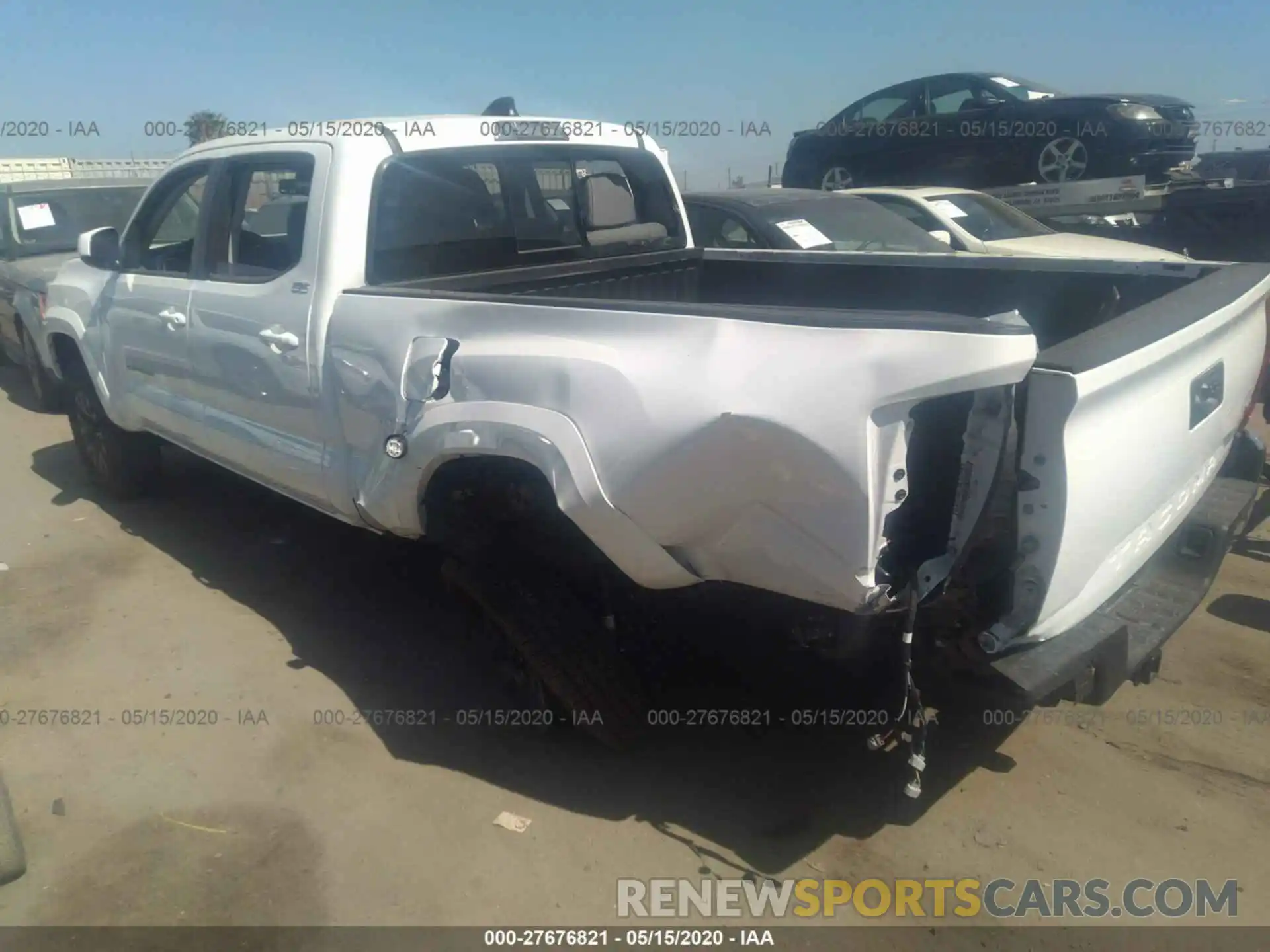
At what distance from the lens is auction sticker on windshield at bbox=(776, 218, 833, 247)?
6.59 meters

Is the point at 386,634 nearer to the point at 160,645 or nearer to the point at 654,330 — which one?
the point at 160,645

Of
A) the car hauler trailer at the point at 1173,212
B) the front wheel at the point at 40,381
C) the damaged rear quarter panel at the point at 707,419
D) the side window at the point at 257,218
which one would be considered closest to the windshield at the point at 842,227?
the car hauler trailer at the point at 1173,212

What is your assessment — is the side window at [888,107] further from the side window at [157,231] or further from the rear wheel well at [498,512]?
the rear wheel well at [498,512]

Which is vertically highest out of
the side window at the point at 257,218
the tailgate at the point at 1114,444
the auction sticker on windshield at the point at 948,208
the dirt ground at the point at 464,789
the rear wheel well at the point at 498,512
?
the side window at the point at 257,218

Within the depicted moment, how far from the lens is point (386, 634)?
13.6 ft

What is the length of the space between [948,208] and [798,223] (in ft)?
6.99

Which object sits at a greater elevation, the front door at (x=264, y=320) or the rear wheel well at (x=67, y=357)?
the front door at (x=264, y=320)

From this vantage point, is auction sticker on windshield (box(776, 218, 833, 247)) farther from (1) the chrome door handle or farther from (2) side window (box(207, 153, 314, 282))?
(1) the chrome door handle

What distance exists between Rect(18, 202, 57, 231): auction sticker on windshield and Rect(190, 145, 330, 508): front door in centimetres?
518

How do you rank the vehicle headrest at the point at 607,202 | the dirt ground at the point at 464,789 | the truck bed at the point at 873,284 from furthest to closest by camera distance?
the vehicle headrest at the point at 607,202
the truck bed at the point at 873,284
the dirt ground at the point at 464,789

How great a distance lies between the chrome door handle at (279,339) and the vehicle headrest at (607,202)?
134 centimetres

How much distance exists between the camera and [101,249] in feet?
15.6

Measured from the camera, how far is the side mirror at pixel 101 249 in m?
4.74

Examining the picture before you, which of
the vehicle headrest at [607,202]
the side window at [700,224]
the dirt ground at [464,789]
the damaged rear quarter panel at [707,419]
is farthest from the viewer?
the side window at [700,224]
